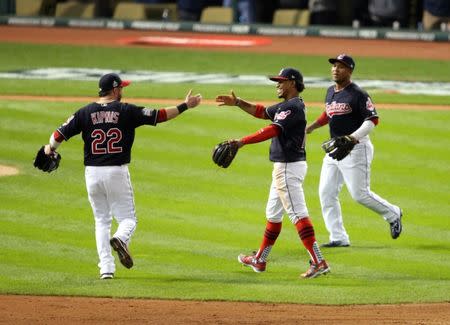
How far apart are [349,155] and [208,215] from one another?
226 centimetres

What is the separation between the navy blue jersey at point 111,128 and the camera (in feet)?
38.8

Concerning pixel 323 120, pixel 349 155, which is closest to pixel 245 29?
pixel 323 120

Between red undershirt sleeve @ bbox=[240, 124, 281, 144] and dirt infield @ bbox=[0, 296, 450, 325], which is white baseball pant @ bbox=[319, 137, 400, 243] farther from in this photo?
dirt infield @ bbox=[0, 296, 450, 325]

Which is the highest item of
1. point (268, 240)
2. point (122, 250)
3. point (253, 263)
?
point (122, 250)

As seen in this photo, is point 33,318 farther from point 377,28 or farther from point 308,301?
point 377,28

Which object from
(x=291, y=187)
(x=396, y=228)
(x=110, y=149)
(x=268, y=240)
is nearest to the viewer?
(x=110, y=149)

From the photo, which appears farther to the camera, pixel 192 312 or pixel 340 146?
pixel 340 146

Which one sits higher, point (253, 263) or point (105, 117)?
point (105, 117)

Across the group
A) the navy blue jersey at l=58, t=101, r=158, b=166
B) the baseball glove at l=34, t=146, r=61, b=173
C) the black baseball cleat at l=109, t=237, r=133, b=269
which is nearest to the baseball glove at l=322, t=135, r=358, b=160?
the navy blue jersey at l=58, t=101, r=158, b=166

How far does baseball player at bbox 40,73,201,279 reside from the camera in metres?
11.8

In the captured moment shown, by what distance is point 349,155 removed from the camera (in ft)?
43.7

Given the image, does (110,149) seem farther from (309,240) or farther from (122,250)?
(309,240)

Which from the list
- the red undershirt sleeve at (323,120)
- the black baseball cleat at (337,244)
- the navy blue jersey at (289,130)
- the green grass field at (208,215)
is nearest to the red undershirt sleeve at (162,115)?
the navy blue jersey at (289,130)

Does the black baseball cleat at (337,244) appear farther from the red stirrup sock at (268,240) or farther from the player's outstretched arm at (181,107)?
the player's outstretched arm at (181,107)
